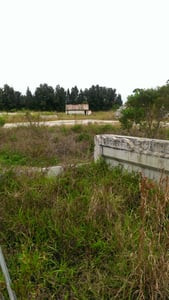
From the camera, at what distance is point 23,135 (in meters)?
8.19

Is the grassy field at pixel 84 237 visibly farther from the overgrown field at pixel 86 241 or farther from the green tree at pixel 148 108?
the green tree at pixel 148 108

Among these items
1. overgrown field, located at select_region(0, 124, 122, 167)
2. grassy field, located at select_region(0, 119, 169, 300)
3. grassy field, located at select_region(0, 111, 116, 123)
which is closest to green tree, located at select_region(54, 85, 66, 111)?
grassy field, located at select_region(0, 111, 116, 123)

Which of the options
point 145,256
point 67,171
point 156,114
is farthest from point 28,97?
point 145,256

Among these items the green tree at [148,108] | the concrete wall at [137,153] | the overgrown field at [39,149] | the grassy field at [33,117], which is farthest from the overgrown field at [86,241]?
the grassy field at [33,117]

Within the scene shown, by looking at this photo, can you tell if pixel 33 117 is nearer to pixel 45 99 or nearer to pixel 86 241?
pixel 86 241

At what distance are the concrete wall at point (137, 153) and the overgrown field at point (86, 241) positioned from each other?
0.27 m

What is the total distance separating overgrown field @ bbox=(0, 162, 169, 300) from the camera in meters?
1.51

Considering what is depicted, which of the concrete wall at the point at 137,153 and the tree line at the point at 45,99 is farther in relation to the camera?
the tree line at the point at 45,99

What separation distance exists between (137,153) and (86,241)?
4.67 ft

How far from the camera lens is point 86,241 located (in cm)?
196

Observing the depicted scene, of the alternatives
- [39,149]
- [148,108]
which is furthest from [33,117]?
[148,108]

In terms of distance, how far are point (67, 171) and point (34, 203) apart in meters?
0.96

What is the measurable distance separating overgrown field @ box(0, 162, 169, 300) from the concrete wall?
0.27m

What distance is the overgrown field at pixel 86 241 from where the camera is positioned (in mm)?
1515
